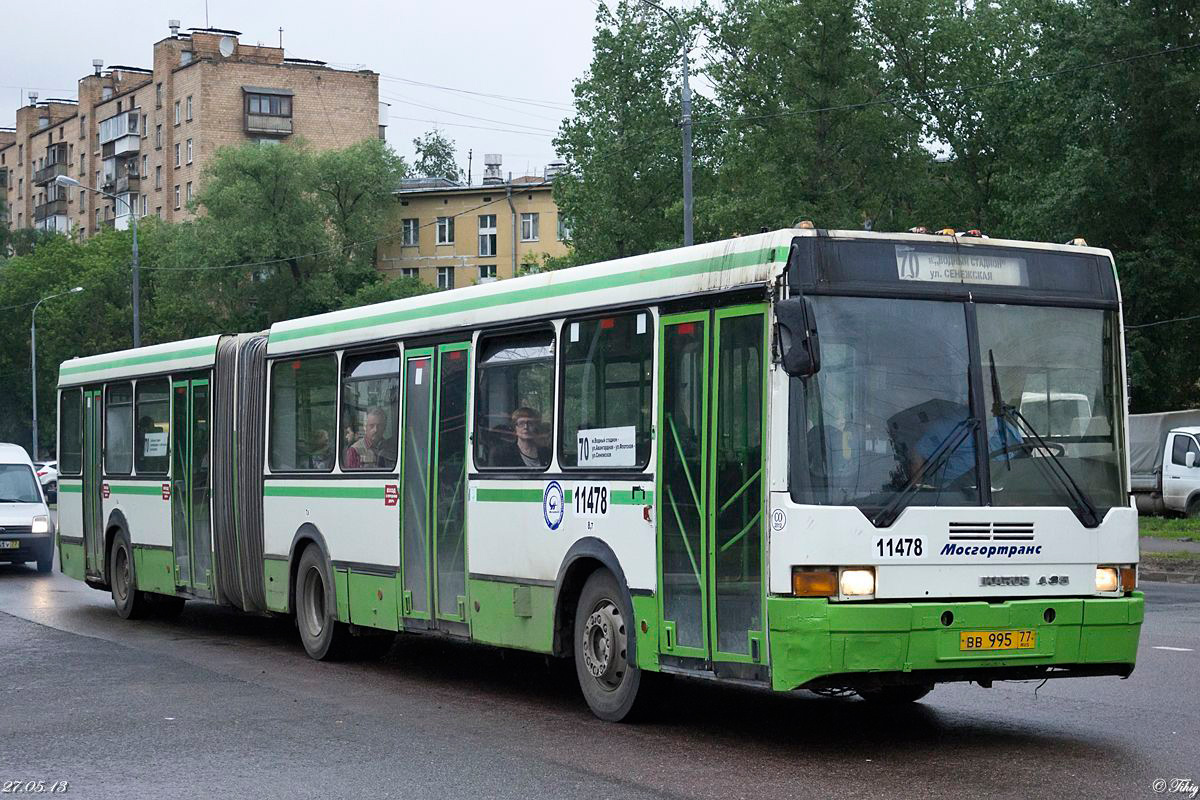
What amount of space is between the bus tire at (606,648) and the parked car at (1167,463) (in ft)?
80.4

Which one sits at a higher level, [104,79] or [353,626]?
[104,79]

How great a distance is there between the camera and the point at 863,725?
34.3 feet

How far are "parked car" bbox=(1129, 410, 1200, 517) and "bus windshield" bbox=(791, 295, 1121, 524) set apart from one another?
24.7m

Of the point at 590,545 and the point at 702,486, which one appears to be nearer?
the point at 702,486

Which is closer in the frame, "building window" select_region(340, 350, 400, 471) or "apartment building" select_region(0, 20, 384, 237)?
"building window" select_region(340, 350, 400, 471)

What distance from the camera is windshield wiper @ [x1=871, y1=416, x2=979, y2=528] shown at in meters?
9.02

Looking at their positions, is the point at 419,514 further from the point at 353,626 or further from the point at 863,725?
the point at 863,725

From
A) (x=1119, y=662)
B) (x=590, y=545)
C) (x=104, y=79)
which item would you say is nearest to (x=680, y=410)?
(x=590, y=545)

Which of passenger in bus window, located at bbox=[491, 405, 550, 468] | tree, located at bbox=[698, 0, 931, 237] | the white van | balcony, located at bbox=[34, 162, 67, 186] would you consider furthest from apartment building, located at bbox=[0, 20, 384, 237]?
passenger in bus window, located at bbox=[491, 405, 550, 468]

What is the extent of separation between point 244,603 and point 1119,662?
8.94 meters

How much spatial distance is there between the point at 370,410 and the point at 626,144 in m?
53.4

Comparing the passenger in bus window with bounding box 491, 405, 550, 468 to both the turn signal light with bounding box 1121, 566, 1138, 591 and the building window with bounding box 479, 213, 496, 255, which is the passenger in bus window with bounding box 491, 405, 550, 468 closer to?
the turn signal light with bounding box 1121, 566, 1138, 591

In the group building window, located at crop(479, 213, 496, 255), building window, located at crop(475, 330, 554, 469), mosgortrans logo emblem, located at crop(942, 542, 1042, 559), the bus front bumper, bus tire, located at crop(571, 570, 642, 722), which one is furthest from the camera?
building window, located at crop(479, 213, 496, 255)

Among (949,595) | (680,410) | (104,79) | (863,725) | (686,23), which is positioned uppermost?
(104,79)
